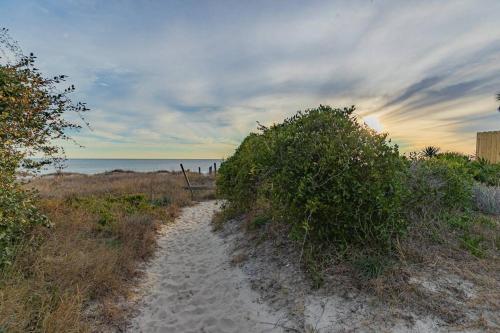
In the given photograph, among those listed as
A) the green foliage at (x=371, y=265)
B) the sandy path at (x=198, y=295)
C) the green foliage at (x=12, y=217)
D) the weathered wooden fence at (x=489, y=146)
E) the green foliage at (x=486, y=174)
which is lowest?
the sandy path at (x=198, y=295)

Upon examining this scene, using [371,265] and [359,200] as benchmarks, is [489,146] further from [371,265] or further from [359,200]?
[371,265]

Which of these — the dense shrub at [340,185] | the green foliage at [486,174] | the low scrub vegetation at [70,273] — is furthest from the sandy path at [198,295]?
the green foliage at [486,174]

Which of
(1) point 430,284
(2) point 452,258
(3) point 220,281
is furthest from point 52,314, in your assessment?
(2) point 452,258

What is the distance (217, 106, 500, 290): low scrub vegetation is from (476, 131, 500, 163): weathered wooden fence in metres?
11.9

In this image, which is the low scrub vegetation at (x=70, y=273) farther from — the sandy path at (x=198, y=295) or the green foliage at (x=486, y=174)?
the green foliage at (x=486, y=174)

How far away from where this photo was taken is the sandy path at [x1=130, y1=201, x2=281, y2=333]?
13.7ft

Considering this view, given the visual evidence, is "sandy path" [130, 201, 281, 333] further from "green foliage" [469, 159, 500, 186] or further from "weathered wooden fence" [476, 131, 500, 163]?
"weathered wooden fence" [476, 131, 500, 163]

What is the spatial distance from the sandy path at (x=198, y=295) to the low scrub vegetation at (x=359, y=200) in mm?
1151

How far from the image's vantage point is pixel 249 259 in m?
5.96

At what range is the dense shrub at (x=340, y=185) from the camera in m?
4.34

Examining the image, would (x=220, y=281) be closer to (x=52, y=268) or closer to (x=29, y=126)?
(x=52, y=268)

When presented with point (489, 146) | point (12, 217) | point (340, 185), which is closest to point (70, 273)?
point (12, 217)

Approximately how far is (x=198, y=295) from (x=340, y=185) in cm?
311

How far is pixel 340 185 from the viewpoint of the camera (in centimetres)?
429
